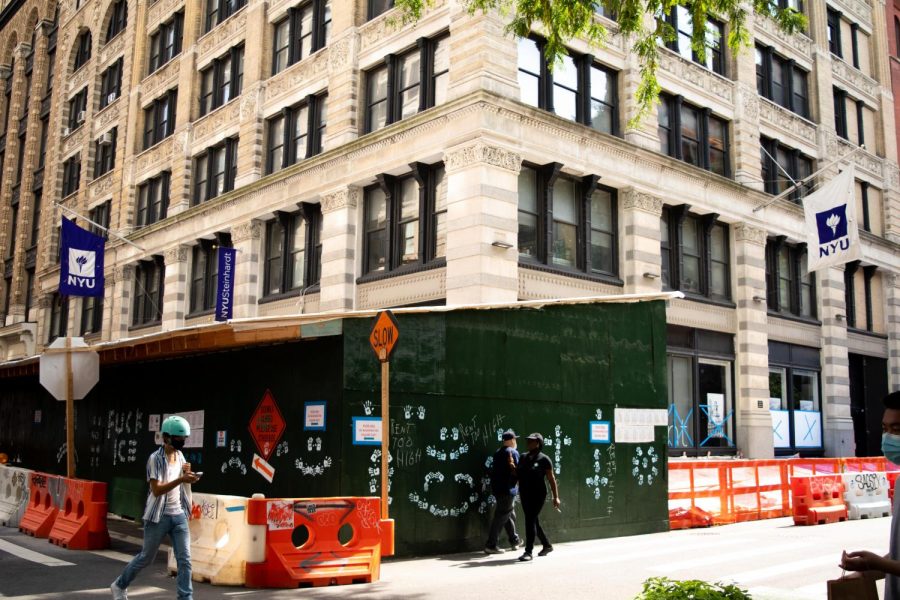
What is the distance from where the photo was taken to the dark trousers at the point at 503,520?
41.8ft

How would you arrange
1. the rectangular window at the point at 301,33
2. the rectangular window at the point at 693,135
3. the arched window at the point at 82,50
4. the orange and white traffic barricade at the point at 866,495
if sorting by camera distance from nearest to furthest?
the orange and white traffic barricade at the point at 866,495 < the rectangular window at the point at 693,135 < the rectangular window at the point at 301,33 < the arched window at the point at 82,50

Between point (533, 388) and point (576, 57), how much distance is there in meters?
12.2

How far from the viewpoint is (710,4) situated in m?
13.4

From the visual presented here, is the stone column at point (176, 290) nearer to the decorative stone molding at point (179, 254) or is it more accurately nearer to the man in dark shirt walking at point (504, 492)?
the decorative stone molding at point (179, 254)

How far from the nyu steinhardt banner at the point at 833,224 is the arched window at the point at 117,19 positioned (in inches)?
1284

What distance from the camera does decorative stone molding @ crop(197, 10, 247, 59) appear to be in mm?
30702

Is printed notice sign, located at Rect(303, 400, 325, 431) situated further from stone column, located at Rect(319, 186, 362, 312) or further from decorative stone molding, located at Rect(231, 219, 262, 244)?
decorative stone molding, located at Rect(231, 219, 262, 244)

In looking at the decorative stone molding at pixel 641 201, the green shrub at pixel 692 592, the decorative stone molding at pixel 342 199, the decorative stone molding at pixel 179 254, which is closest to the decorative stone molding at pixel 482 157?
the decorative stone molding at pixel 342 199

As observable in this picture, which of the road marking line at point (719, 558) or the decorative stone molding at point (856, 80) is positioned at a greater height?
the decorative stone molding at point (856, 80)

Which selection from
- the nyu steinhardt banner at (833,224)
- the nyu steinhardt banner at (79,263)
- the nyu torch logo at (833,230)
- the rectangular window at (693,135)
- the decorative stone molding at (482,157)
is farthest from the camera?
the rectangular window at (693,135)

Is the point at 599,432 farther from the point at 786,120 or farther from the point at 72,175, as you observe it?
the point at 72,175

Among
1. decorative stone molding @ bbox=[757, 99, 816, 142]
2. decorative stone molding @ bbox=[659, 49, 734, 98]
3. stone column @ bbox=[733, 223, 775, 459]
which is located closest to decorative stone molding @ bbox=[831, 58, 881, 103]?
decorative stone molding @ bbox=[757, 99, 816, 142]

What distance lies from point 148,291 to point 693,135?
75.3ft

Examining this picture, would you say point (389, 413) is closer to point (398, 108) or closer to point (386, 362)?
point (386, 362)
